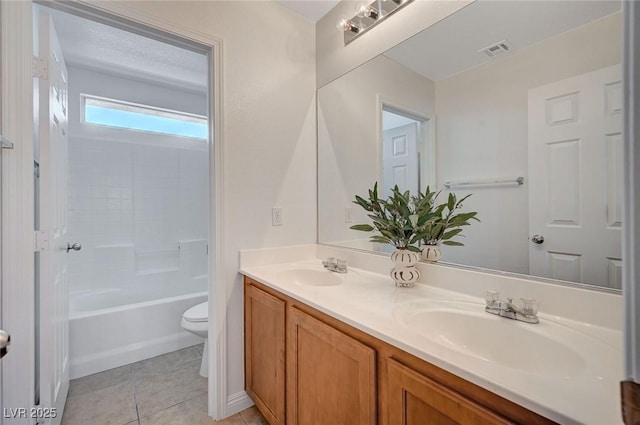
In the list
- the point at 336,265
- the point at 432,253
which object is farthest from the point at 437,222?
the point at 336,265

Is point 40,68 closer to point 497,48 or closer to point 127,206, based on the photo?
point 127,206

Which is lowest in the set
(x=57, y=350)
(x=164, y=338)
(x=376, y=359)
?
(x=164, y=338)

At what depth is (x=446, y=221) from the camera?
1196 millimetres

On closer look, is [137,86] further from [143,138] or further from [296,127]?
[296,127]

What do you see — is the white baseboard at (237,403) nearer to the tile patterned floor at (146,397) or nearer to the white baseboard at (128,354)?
the tile patterned floor at (146,397)

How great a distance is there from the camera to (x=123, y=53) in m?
2.31

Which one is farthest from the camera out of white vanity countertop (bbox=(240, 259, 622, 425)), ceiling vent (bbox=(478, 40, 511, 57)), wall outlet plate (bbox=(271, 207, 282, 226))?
wall outlet plate (bbox=(271, 207, 282, 226))

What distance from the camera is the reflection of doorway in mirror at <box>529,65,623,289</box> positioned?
2.72 ft

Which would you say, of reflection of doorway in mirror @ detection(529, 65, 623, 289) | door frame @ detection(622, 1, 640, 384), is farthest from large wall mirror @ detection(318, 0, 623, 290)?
door frame @ detection(622, 1, 640, 384)

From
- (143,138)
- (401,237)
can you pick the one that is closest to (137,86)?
(143,138)

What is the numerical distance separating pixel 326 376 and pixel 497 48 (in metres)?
1.41

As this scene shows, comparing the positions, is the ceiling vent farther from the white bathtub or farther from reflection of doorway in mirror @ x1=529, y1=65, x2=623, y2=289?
the white bathtub

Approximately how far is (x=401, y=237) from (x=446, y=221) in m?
0.20

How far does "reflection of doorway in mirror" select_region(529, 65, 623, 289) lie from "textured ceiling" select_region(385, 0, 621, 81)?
20 cm
